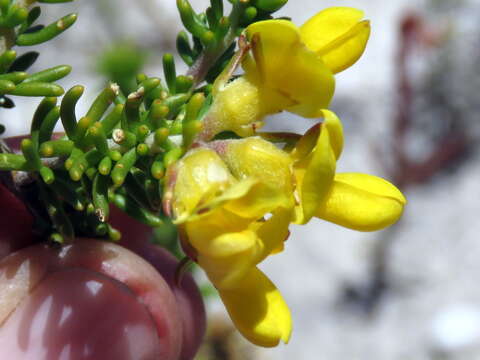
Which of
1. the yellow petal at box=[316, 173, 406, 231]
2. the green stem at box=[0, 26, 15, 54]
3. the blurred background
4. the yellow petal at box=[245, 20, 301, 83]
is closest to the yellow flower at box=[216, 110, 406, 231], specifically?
the yellow petal at box=[316, 173, 406, 231]

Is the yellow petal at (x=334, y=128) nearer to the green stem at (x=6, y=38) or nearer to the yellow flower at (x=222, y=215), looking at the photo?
the yellow flower at (x=222, y=215)

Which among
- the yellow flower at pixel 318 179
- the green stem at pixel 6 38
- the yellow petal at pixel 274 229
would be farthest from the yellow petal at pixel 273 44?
the green stem at pixel 6 38

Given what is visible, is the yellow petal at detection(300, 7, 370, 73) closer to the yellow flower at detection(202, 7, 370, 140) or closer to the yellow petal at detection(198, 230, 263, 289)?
the yellow flower at detection(202, 7, 370, 140)

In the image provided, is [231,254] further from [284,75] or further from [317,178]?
[284,75]

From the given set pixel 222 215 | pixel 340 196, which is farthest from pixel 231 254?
pixel 340 196

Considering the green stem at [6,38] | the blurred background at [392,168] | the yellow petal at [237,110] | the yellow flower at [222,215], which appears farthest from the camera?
the blurred background at [392,168]

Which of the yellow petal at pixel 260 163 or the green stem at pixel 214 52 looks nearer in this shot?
the yellow petal at pixel 260 163

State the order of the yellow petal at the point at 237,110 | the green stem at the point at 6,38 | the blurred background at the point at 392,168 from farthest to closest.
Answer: the blurred background at the point at 392,168 < the green stem at the point at 6,38 < the yellow petal at the point at 237,110
